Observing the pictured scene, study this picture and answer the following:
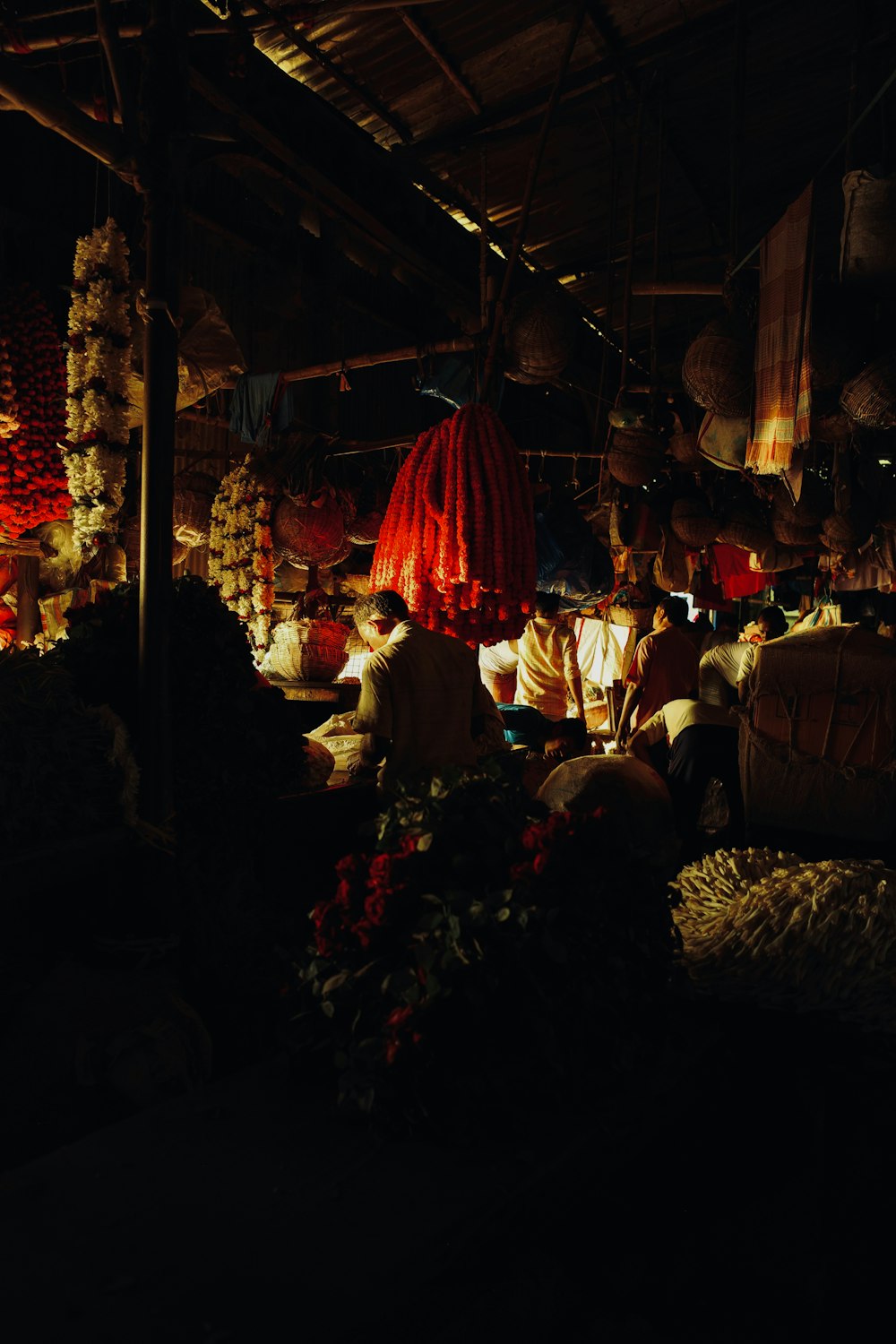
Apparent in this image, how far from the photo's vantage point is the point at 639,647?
273 inches

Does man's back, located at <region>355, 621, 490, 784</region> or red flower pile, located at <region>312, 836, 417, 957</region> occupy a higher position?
man's back, located at <region>355, 621, 490, 784</region>

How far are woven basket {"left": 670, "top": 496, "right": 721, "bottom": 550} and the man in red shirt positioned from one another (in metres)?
1.42

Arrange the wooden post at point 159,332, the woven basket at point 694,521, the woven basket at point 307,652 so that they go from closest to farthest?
the wooden post at point 159,332, the woven basket at point 307,652, the woven basket at point 694,521

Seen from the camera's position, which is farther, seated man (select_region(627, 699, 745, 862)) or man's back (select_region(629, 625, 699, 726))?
man's back (select_region(629, 625, 699, 726))

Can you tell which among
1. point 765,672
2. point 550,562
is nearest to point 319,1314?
point 765,672

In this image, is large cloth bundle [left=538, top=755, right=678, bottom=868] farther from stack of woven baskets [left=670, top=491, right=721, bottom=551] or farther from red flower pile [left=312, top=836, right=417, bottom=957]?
stack of woven baskets [left=670, top=491, right=721, bottom=551]

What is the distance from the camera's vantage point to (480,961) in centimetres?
189

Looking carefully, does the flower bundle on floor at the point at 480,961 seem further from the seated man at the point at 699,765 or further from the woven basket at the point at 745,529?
the woven basket at the point at 745,529

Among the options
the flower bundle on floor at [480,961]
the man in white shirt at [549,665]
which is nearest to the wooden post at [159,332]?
the flower bundle on floor at [480,961]

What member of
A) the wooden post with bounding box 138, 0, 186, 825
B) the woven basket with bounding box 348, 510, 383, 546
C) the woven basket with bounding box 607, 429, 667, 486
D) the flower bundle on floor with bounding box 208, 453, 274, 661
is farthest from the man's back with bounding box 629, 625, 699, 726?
the wooden post with bounding box 138, 0, 186, 825

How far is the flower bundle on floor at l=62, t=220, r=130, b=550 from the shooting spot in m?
3.48

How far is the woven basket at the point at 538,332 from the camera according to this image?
4961 mm

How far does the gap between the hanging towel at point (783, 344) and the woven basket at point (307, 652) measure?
2.48 meters

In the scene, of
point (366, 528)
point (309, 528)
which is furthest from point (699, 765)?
point (366, 528)
